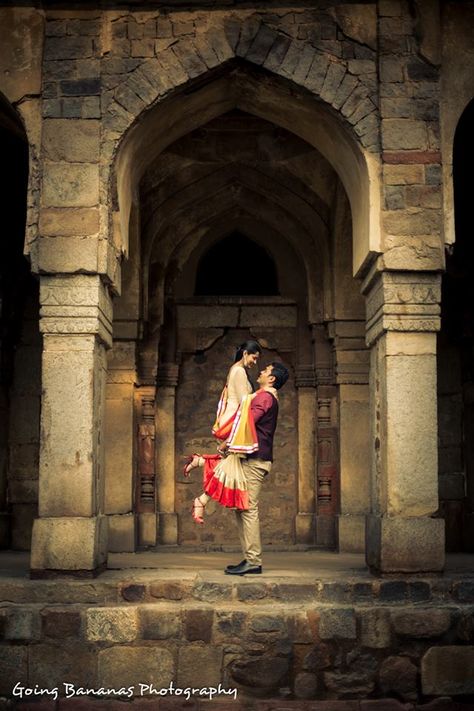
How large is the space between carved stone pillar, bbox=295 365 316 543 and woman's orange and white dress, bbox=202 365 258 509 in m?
3.13

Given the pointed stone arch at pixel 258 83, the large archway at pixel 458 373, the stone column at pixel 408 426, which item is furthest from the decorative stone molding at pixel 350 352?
the stone column at pixel 408 426

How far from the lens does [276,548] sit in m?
10.1

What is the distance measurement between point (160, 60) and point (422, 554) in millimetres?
4236

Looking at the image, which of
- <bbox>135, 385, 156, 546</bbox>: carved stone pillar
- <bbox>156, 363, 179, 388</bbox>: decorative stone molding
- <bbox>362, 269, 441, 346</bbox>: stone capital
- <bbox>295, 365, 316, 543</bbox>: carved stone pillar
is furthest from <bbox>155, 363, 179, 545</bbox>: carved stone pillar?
<bbox>362, 269, 441, 346</bbox>: stone capital

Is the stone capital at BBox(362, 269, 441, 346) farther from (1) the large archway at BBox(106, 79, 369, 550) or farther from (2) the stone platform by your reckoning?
(1) the large archway at BBox(106, 79, 369, 550)

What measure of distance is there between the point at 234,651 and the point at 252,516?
107 centimetres

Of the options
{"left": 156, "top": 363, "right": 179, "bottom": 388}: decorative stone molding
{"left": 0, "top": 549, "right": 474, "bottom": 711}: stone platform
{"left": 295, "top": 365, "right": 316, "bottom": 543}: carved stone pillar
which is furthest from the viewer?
{"left": 156, "top": 363, "right": 179, "bottom": 388}: decorative stone molding

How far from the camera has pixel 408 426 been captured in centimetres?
695

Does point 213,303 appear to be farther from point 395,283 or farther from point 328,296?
point 395,283

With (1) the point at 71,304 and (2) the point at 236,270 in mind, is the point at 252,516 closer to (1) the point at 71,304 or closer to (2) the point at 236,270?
(1) the point at 71,304

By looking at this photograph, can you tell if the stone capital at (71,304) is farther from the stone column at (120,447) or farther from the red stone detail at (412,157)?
the stone column at (120,447)

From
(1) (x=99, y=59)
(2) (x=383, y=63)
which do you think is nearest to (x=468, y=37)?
(2) (x=383, y=63)

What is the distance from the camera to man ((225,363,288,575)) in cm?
718

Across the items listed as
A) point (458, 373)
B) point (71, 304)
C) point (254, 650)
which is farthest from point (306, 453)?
point (71, 304)
